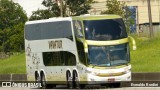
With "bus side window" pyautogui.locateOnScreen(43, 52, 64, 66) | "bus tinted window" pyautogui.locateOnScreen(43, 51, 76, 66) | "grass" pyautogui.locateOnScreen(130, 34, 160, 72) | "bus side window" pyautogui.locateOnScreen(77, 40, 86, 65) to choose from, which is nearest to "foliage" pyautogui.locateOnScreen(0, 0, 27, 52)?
"grass" pyautogui.locateOnScreen(130, 34, 160, 72)

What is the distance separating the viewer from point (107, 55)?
103 ft

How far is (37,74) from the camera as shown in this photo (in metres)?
37.1

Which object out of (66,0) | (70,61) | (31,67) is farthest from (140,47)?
(66,0)

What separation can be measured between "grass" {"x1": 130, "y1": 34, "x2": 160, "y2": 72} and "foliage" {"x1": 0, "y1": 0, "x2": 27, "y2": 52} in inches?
1647

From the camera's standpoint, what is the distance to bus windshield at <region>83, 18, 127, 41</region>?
3138 cm

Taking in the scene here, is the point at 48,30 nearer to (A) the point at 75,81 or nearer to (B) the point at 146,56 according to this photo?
(A) the point at 75,81

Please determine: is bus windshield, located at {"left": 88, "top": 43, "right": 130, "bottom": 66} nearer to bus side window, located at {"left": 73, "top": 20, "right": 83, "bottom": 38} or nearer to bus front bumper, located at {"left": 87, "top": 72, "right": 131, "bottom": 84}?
bus front bumper, located at {"left": 87, "top": 72, "right": 131, "bottom": 84}

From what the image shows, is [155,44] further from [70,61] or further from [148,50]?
[70,61]

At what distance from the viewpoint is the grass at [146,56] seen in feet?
146

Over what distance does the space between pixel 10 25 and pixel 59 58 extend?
7506 cm

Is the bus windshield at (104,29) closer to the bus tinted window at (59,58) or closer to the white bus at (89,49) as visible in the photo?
the white bus at (89,49)

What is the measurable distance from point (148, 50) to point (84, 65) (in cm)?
2358

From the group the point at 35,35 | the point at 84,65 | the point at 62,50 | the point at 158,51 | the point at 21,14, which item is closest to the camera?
the point at 84,65

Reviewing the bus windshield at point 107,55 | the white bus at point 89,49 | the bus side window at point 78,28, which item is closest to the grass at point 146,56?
the white bus at point 89,49
